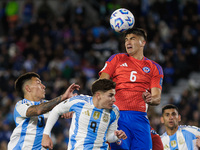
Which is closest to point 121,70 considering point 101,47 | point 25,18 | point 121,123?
point 121,123

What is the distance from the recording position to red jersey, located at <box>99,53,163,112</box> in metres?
5.80

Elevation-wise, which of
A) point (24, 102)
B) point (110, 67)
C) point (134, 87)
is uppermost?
point (110, 67)

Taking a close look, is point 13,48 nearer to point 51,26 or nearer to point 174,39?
point 51,26

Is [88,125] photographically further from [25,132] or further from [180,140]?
[180,140]

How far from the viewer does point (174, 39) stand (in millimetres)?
14688

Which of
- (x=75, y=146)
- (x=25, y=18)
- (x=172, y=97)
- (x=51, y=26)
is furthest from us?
(x=25, y=18)

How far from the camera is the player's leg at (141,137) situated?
5.64 metres

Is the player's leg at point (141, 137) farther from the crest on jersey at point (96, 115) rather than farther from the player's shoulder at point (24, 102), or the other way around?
the player's shoulder at point (24, 102)

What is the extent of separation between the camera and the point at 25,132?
586 cm

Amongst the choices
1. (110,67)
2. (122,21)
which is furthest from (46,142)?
(122,21)

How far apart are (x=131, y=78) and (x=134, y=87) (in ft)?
0.49

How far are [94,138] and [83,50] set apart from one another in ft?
31.1

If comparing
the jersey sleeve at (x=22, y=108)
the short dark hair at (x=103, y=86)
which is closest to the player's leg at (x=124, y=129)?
the short dark hair at (x=103, y=86)

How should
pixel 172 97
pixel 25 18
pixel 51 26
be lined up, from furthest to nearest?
pixel 25 18
pixel 51 26
pixel 172 97
